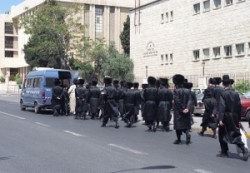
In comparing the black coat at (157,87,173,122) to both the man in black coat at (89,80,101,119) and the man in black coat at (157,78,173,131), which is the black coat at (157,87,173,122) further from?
the man in black coat at (89,80,101,119)

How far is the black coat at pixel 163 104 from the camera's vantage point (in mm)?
17859

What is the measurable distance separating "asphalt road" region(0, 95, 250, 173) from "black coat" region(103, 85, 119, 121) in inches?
87.1

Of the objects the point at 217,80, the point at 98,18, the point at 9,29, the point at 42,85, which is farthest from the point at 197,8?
the point at 9,29

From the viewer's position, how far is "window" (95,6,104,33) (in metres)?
85.4

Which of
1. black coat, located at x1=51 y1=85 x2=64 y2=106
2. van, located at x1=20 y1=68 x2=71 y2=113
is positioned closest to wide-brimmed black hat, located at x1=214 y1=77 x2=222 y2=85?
black coat, located at x1=51 y1=85 x2=64 y2=106

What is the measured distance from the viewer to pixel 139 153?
11875 mm

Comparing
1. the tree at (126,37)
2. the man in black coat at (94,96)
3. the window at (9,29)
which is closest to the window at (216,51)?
the man in black coat at (94,96)

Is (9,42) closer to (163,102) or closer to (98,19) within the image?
(98,19)

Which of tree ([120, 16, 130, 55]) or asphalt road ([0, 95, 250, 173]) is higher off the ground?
tree ([120, 16, 130, 55])

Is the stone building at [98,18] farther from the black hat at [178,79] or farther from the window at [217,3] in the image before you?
the black hat at [178,79]

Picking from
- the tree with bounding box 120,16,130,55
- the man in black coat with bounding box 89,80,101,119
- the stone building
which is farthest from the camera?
the stone building

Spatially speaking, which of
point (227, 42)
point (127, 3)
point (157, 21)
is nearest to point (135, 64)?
point (157, 21)

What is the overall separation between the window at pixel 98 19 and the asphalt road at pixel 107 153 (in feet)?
227

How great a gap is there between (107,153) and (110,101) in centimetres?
766
